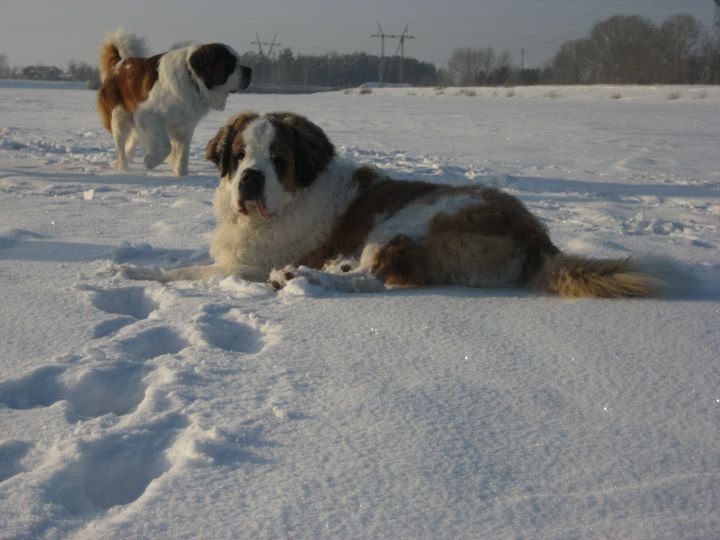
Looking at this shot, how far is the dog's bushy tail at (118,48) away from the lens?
884 centimetres

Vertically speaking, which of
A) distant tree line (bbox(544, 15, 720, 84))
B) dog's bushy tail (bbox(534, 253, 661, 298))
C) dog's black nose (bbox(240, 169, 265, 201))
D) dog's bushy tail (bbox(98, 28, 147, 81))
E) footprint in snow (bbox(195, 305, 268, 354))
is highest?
distant tree line (bbox(544, 15, 720, 84))

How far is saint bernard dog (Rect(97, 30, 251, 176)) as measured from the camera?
8.07 metres

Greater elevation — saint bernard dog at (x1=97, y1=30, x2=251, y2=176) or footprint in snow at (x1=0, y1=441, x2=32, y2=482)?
saint bernard dog at (x1=97, y1=30, x2=251, y2=176)

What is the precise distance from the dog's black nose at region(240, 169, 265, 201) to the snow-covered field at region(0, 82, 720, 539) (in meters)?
0.51

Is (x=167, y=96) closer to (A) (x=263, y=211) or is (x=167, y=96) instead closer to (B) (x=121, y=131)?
(B) (x=121, y=131)

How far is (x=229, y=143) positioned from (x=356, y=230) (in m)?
0.82

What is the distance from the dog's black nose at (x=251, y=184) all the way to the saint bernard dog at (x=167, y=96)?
4332 mm

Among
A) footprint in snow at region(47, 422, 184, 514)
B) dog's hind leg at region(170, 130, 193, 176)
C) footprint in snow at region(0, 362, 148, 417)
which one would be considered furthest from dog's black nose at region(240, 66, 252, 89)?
footprint in snow at region(47, 422, 184, 514)

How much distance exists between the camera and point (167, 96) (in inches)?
317

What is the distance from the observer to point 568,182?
314 inches

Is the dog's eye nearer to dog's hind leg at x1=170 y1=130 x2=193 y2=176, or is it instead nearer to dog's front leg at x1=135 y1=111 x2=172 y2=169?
dog's hind leg at x1=170 y1=130 x2=193 y2=176

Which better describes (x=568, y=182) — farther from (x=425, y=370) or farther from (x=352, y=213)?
(x=425, y=370)

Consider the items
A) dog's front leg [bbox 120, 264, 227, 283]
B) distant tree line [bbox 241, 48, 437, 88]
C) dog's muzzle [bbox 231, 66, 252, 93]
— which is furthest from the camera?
distant tree line [bbox 241, 48, 437, 88]

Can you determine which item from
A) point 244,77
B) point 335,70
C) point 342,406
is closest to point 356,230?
point 342,406
